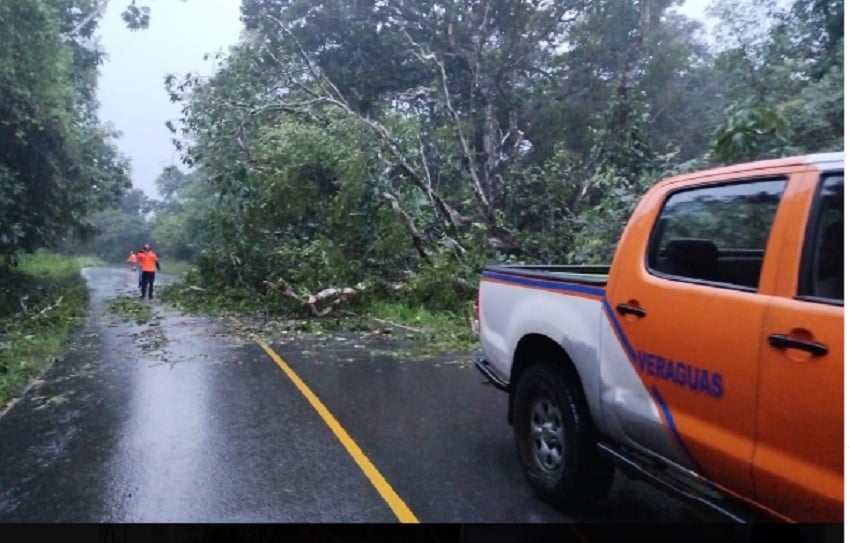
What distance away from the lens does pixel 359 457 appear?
331 cm

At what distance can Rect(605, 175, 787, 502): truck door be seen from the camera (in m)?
2.04

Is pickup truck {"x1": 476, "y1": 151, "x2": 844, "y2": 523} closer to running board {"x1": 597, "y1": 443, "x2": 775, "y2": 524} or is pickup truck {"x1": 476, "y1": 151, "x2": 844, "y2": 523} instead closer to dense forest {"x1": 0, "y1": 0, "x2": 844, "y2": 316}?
running board {"x1": 597, "y1": 443, "x2": 775, "y2": 524}

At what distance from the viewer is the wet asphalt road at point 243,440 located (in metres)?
2.78

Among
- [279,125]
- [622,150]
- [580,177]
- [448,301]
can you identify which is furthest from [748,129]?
[279,125]

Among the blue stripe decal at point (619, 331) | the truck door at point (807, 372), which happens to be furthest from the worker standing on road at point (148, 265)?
the truck door at point (807, 372)

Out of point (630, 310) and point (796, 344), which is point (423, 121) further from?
point (796, 344)

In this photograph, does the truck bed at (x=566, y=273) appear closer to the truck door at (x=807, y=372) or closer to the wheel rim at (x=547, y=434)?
the wheel rim at (x=547, y=434)

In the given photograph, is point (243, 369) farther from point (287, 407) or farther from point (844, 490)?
point (844, 490)

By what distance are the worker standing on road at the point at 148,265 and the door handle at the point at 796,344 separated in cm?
340

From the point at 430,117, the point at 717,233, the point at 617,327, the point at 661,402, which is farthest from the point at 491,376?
the point at 430,117

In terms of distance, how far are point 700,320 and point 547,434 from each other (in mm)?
920

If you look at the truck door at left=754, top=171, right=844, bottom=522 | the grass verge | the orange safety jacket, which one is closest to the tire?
the truck door at left=754, top=171, right=844, bottom=522

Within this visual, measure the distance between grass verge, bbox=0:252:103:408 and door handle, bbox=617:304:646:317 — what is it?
10.6ft

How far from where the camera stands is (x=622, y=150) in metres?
3.91
